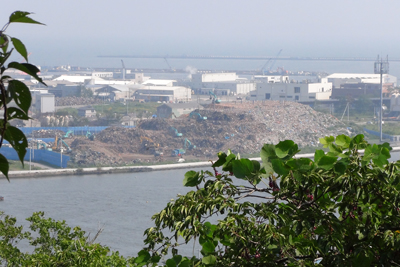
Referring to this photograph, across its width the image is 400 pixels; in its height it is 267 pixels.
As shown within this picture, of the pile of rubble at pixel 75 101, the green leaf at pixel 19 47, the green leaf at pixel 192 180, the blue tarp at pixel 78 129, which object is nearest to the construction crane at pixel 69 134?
the blue tarp at pixel 78 129

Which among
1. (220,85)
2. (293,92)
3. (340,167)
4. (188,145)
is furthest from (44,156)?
(220,85)

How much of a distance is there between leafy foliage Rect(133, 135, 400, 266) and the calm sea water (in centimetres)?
388

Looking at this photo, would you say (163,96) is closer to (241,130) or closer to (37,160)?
(241,130)

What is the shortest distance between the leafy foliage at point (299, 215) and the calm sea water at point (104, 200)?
3881 millimetres

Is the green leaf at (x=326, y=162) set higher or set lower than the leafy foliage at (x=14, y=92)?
lower

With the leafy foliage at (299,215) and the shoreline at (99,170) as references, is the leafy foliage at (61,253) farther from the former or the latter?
the shoreline at (99,170)

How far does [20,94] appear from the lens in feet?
0.94

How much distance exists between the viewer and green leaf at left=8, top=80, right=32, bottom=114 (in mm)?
284

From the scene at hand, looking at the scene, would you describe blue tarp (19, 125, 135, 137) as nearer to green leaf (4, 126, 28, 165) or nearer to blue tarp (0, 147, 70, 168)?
blue tarp (0, 147, 70, 168)

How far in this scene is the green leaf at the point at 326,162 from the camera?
66cm

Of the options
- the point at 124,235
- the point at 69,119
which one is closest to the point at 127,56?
the point at 69,119

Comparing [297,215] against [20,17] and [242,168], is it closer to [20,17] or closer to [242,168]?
[242,168]

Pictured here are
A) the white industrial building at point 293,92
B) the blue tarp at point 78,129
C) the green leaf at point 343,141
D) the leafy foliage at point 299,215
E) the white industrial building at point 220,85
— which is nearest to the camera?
the leafy foliage at point 299,215

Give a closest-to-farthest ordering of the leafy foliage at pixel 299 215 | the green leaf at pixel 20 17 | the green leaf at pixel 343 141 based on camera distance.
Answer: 1. the green leaf at pixel 20 17
2. the leafy foliage at pixel 299 215
3. the green leaf at pixel 343 141
